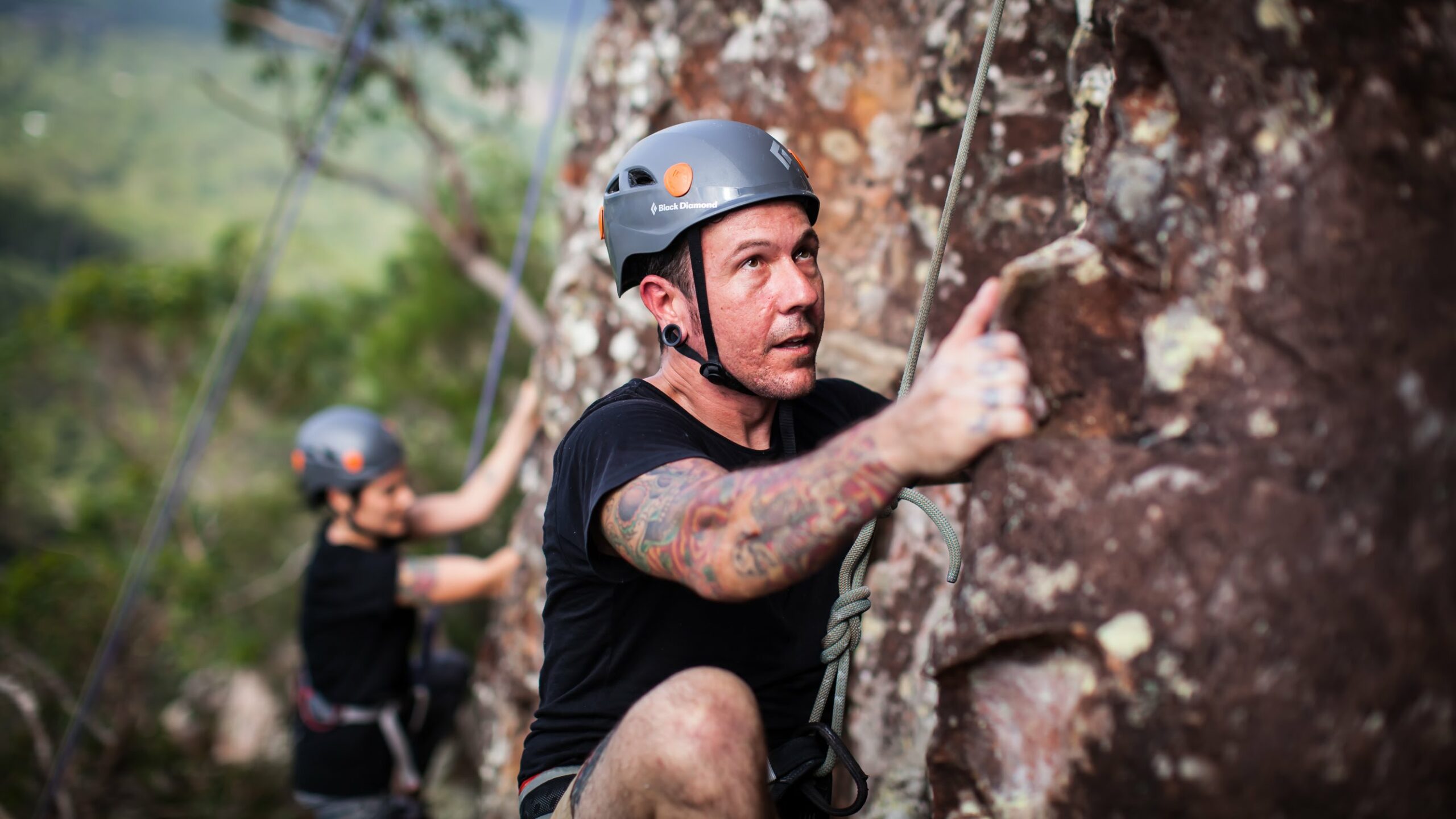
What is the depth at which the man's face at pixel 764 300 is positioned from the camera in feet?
6.91

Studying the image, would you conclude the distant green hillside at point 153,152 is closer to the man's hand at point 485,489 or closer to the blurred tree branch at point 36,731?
the blurred tree branch at point 36,731

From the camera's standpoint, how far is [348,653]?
4.13 meters

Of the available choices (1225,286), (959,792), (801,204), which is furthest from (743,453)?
(1225,286)

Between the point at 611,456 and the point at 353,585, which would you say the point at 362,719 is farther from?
the point at 611,456

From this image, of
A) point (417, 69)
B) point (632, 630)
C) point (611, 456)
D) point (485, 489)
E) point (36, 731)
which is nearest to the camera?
point (611, 456)

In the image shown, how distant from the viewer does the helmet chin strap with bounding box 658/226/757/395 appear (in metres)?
2.15

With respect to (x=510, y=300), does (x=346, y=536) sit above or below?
below

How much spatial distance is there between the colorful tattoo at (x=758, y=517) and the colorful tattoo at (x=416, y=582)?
273 centimetres

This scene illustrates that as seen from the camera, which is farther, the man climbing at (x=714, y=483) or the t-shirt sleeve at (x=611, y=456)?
the t-shirt sleeve at (x=611, y=456)

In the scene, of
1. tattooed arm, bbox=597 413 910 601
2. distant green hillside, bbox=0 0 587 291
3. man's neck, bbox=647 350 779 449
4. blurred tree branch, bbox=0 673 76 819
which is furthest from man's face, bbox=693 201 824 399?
distant green hillside, bbox=0 0 587 291

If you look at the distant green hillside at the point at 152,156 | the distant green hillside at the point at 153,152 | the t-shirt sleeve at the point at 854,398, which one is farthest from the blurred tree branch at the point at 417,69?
the distant green hillside at the point at 152,156

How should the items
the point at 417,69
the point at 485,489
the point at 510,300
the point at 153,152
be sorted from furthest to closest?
1. the point at 153,152
2. the point at 417,69
3. the point at 510,300
4. the point at 485,489

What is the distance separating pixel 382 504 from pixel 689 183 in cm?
263

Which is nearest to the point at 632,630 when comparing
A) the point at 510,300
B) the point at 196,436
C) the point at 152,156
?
the point at 510,300
